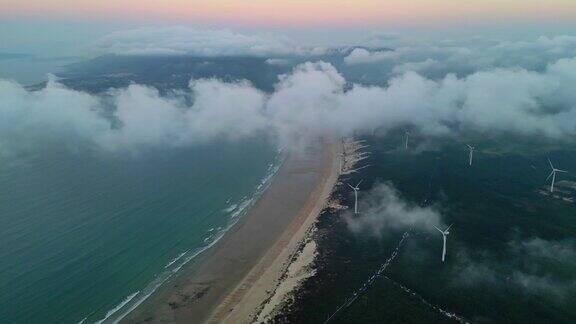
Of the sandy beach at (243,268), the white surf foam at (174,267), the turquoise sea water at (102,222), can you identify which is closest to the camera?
the white surf foam at (174,267)

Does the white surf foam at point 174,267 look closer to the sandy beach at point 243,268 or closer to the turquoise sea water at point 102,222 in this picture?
the turquoise sea water at point 102,222

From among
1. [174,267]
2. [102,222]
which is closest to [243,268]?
[174,267]

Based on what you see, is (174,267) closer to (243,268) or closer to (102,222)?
(243,268)

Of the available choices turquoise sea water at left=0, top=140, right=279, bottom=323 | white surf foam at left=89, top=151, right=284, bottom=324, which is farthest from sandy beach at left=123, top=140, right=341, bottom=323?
turquoise sea water at left=0, top=140, right=279, bottom=323

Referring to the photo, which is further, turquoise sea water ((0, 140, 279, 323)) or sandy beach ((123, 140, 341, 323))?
turquoise sea water ((0, 140, 279, 323))

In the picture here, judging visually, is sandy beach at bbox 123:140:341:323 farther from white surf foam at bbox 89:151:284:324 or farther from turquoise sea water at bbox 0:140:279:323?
turquoise sea water at bbox 0:140:279:323

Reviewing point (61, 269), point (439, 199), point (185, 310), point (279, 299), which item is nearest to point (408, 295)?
point (279, 299)

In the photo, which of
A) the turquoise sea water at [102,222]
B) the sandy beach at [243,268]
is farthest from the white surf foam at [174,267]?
the sandy beach at [243,268]
